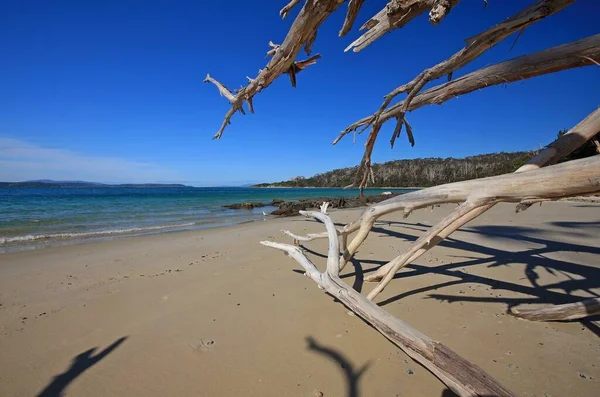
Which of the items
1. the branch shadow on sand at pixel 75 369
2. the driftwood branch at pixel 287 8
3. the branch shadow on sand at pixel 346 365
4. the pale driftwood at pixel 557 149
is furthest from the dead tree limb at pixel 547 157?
the branch shadow on sand at pixel 75 369

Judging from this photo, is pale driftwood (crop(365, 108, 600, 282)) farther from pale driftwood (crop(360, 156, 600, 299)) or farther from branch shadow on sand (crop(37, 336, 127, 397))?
branch shadow on sand (crop(37, 336, 127, 397))

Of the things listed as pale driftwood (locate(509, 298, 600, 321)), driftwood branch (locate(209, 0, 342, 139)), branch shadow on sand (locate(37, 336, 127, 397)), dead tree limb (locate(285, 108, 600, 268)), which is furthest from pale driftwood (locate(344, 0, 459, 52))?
branch shadow on sand (locate(37, 336, 127, 397))

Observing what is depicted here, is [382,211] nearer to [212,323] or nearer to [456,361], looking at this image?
[456,361]

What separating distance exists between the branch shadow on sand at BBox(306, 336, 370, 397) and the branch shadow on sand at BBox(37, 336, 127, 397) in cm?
190

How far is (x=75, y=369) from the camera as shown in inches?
95.5

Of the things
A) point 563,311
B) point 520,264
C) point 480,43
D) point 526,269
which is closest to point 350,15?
point 480,43

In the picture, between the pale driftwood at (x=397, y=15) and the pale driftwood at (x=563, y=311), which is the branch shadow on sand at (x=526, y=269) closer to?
the pale driftwood at (x=563, y=311)

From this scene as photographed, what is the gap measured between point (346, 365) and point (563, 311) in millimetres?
2206

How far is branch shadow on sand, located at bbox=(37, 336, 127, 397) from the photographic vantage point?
2.17 metres

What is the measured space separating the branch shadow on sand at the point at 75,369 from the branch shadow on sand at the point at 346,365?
6.23ft

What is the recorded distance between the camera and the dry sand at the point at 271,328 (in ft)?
7.27

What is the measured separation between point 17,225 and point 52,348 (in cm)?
1265

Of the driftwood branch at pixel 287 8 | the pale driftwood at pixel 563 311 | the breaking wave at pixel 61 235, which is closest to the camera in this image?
the driftwood branch at pixel 287 8

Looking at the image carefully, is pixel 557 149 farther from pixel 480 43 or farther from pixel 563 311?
pixel 563 311
